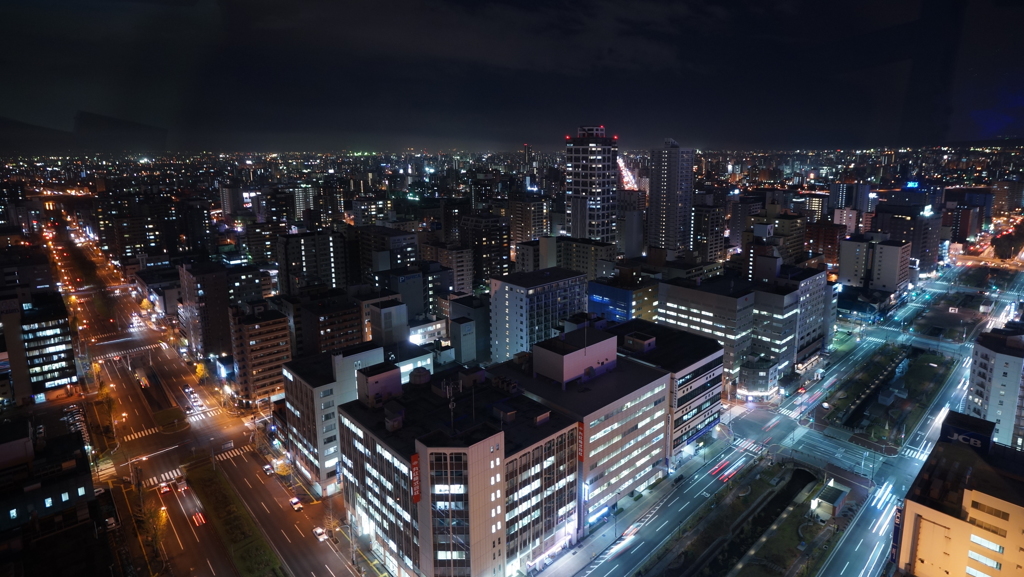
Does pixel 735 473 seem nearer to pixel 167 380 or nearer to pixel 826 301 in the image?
pixel 826 301

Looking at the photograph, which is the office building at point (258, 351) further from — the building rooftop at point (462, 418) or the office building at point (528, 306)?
the office building at point (528, 306)

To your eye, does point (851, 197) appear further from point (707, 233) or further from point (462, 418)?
point (462, 418)

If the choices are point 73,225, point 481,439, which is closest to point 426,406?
point 481,439

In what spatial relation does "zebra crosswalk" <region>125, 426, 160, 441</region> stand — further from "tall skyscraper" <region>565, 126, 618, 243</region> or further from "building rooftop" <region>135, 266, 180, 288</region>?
"tall skyscraper" <region>565, 126, 618, 243</region>

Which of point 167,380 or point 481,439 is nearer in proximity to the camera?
point 481,439

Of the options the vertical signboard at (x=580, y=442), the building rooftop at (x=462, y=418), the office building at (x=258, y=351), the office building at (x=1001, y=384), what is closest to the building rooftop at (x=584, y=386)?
the vertical signboard at (x=580, y=442)
